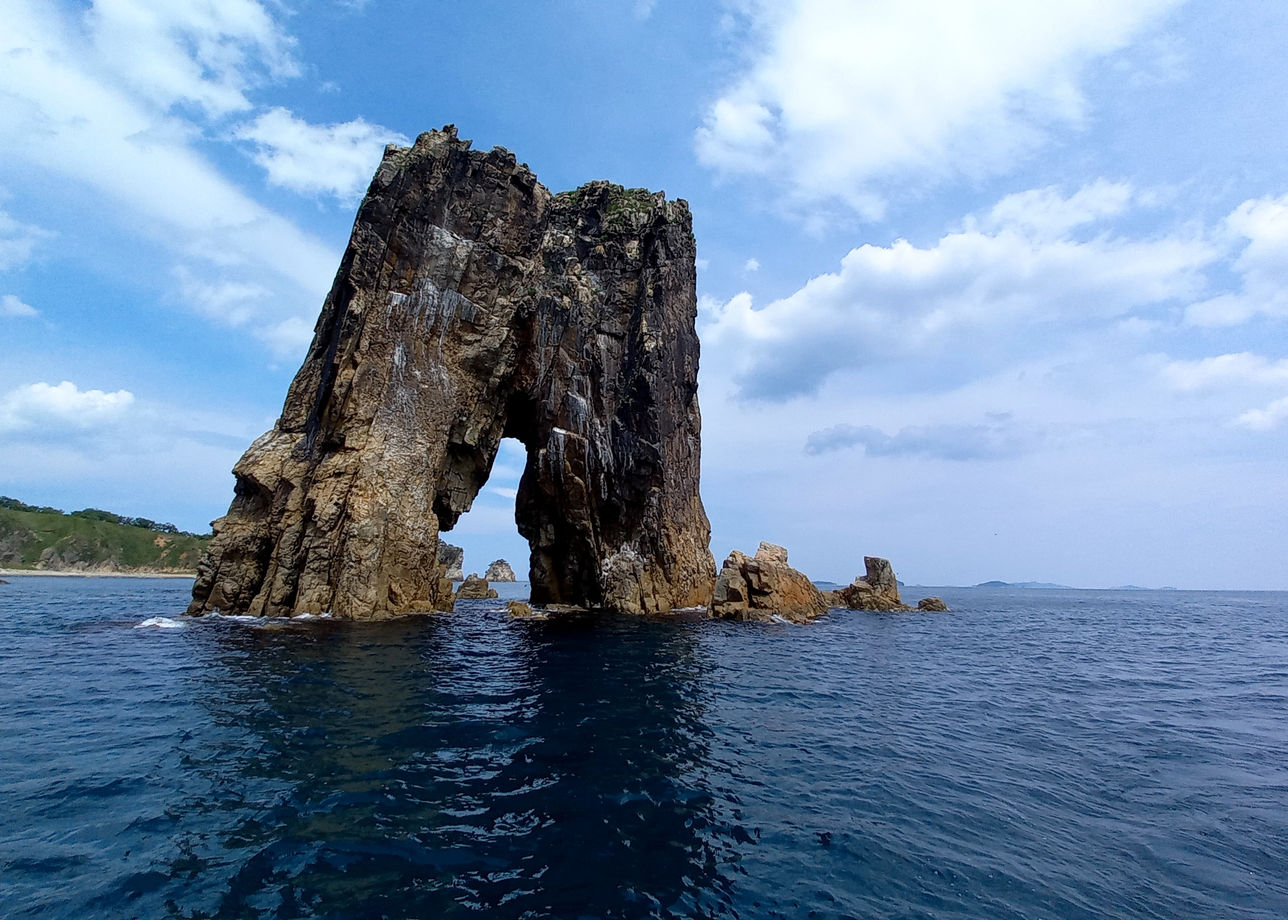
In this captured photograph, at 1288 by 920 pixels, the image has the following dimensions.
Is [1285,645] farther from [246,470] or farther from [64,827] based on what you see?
[246,470]

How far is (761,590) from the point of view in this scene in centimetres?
3984

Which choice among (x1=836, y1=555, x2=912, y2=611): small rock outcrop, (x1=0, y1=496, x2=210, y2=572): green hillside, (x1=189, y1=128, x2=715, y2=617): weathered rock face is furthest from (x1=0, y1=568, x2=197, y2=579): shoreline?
(x1=836, y1=555, x2=912, y2=611): small rock outcrop

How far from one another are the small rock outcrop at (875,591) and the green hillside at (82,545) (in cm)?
10070

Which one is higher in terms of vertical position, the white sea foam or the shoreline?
the white sea foam

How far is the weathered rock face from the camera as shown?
3030 cm

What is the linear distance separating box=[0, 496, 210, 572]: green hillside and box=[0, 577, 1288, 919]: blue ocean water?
104311 mm

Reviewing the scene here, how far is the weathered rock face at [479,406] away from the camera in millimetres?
30297

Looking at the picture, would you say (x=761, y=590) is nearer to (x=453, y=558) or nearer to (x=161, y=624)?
(x=161, y=624)

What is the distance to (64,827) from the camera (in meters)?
A: 7.21

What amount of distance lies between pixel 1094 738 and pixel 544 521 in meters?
36.2

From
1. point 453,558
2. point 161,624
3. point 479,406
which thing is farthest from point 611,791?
point 453,558

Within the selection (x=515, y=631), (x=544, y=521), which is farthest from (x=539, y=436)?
(x=515, y=631)

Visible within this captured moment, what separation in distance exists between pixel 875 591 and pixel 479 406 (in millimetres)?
40020

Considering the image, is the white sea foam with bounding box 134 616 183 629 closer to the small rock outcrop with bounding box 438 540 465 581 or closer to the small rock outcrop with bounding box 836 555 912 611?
the small rock outcrop with bounding box 836 555 912 611
